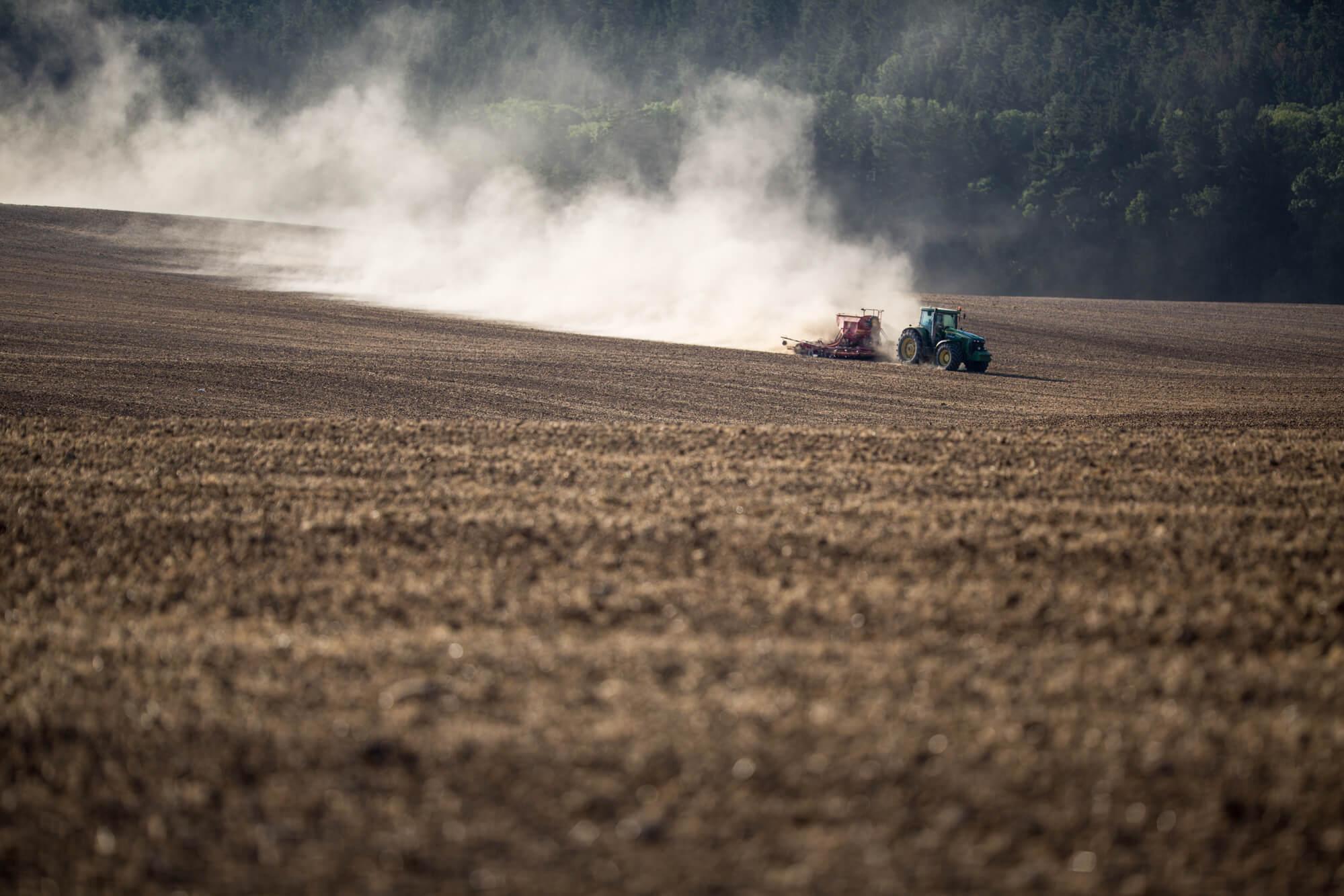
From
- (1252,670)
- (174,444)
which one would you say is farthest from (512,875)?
(174,444)

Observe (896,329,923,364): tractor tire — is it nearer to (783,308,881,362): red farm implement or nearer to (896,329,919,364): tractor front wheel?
(896,329,919,364): tractor front wheel

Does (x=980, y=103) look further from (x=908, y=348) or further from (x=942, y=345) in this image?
(x=942, y=345)

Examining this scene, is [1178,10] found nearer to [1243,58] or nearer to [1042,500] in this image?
[1243,58]

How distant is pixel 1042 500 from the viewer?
12594 mm

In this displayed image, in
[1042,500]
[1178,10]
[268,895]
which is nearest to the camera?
[268,895]

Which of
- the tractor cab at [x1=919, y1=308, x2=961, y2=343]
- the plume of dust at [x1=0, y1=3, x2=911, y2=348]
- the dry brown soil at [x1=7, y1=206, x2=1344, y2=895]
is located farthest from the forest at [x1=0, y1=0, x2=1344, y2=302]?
the dry brown soil at [x1=7, y1=206, x2=1344, y2=895]

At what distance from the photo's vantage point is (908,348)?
1362 inches

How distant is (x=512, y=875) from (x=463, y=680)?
2.18m

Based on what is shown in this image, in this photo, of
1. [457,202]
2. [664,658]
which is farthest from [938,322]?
[457,202]

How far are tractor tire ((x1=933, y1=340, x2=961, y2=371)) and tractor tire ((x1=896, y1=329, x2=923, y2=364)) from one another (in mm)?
774

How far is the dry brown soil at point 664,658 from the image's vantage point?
5730mm

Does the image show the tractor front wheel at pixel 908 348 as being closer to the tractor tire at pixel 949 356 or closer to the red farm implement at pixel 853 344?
the red farm implement at pixel 853 344

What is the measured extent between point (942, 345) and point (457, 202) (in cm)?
5502

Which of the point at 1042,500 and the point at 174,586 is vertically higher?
the point at 1042,500
